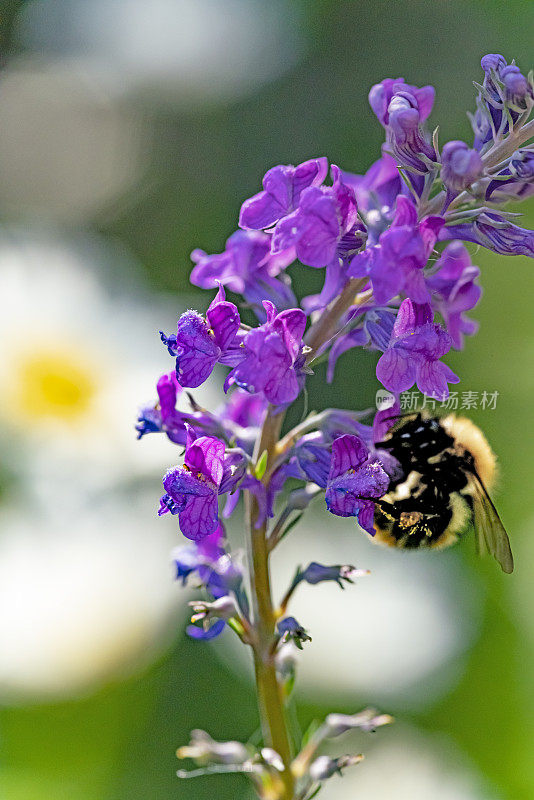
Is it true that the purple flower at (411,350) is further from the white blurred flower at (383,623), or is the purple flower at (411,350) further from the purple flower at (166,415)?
the white blurred flower at (383,623)

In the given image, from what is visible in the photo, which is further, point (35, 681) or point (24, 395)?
point (24, 395)

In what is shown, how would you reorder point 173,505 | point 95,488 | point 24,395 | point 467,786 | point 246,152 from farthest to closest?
point 246,152
point 24,395
point 95,488
point 467,786
point 173,505

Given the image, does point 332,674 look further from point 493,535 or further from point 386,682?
point 493,535

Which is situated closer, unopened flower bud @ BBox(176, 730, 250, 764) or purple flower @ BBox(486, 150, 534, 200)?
purple flower @ BBox(486, 150, 534, 200)

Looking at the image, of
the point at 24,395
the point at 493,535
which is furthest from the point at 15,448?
the point at 493,535

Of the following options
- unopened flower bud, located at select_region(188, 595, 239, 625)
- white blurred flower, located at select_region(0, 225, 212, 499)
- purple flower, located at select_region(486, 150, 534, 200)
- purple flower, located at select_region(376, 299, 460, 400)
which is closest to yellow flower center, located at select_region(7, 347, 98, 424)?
white blurred flower, located at select_region(0, 225, 212, 499)

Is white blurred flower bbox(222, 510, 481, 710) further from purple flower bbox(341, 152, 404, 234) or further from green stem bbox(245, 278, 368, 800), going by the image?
purple flower bbox(341, 152, 404, 234)

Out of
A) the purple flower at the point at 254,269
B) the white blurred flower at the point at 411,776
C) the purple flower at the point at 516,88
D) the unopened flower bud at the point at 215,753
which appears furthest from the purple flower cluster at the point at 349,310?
the white blurred flower at the point at 411,776

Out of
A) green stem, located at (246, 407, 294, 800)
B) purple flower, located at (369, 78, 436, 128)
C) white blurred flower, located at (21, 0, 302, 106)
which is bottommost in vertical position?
green stem, located at (246, 407, 294, 800)
